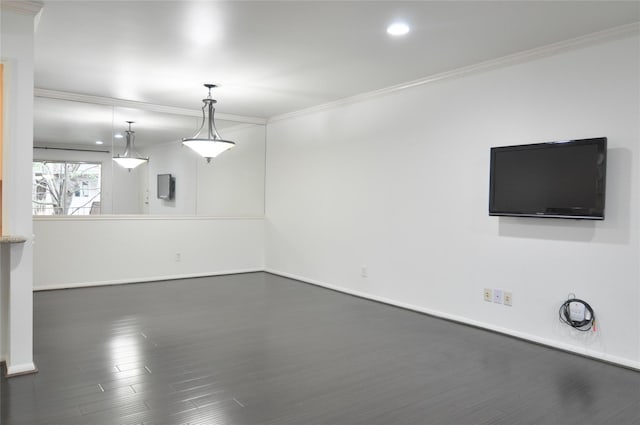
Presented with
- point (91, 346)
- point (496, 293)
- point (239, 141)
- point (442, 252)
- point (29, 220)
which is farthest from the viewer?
point (239, 141)

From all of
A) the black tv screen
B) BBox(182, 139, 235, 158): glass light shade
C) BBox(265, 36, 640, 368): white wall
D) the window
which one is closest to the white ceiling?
BBox(265, 36, 640, 368): white wall

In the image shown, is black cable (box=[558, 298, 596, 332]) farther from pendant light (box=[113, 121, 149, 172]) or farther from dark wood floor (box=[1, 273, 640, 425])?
pendant light (box=[113, 121, 149, 172])

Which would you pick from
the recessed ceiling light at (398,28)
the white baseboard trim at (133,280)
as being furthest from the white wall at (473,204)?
the recessed ceiling light at (398,28)

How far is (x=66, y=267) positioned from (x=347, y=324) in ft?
12.1

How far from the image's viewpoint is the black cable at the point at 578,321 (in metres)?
3.47

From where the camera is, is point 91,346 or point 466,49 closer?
point 91,346

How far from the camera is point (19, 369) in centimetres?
297

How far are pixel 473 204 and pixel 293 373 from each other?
7.73ft

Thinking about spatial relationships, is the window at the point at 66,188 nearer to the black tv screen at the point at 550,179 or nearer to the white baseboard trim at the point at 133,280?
the white baseboard trim at the point at 133,280

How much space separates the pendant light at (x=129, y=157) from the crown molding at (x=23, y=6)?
318cm

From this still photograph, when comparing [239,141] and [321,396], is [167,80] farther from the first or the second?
[321,396]

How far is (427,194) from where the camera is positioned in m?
4.74

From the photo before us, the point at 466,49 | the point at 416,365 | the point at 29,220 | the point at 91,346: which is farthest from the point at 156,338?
the point at 466,49

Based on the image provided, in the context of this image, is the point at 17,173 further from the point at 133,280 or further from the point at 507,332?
the point at 507,332
